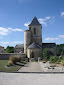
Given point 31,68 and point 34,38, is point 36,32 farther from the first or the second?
point 31,68

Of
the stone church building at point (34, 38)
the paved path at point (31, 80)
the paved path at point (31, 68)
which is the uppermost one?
the stone church building at point (34, 38)

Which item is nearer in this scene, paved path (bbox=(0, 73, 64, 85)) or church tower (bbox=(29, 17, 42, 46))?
paved path (bbox=(0, 73, 64, 85))

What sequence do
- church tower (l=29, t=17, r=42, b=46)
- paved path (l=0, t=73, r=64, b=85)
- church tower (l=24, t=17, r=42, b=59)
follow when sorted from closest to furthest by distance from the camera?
1. paved path (l=0, t=73, r=64, b=85)
2. church tower (l=24, t=17, r=42, b=59)
3. church tower (l=29, t=17, r=42, b=46)

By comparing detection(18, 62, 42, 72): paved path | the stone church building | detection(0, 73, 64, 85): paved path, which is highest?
the stone church building

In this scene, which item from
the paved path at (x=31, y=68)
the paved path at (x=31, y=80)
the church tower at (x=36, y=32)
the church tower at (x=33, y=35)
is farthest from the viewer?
the church tower at (x=36, y=32)

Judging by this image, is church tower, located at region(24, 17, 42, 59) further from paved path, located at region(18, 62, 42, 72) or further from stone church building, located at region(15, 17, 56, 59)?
paved path, located at region(18, 62, 42, 72)

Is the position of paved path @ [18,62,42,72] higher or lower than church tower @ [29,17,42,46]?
lower

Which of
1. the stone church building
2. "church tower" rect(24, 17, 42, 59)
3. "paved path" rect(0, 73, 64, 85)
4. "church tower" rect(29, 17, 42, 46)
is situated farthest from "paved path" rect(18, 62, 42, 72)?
"church tower" rect(29, 17, 42, 46)

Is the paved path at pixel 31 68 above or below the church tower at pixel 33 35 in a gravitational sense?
below

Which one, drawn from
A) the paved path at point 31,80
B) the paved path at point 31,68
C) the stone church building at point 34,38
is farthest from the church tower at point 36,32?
the paved path at point 31,80

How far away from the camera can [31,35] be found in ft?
146

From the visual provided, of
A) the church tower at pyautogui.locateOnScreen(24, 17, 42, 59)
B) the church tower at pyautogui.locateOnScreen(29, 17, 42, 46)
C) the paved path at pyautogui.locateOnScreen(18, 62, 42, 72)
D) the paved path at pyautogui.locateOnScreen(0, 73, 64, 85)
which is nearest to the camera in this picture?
the paved path at pyautogui.locateOnScreen(0, 73, 64, 85)

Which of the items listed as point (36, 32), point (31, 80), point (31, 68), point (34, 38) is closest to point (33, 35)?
point (34, 38)

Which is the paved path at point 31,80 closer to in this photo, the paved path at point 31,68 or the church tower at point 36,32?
the paved path at point 31,68
